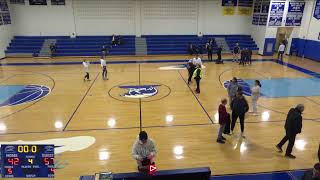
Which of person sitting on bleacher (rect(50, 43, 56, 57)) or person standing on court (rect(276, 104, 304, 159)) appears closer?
person standing on court (rect(276, 104, 304, 159))

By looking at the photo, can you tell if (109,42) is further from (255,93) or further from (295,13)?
(255,93)

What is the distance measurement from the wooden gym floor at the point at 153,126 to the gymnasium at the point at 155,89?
45 mm

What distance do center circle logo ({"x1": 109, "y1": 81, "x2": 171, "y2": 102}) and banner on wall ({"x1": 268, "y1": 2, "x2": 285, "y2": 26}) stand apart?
42.9 feet

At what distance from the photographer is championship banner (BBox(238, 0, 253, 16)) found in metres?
24.2

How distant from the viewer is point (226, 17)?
24531mm

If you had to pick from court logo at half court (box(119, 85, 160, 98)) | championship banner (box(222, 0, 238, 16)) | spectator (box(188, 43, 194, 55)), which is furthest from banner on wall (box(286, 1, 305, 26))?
court logo at half court (box(119, 85, 160, 98))

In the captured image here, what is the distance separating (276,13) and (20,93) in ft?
63.7

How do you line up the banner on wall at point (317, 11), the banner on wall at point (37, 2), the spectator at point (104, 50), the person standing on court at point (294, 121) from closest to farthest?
the person standing on court at point (294, 121)
the banner on wall at point (317, 11)
the spectator at point (104, 50)
the banner on wall at point (37, 2)

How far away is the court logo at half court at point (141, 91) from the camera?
471 inches

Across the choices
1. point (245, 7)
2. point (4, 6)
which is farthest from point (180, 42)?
point (4, 6)

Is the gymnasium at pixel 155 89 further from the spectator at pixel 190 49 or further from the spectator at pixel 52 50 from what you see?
the spectator at pixel 52 50

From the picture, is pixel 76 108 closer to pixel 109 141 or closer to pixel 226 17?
pixel 109 141

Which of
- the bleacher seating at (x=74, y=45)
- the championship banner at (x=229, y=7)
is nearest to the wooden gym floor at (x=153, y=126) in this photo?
the bleacher seating at (x=74, y=45)

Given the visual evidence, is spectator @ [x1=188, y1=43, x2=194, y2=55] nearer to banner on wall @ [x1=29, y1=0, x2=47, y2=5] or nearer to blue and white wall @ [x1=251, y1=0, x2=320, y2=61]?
blue and white wall @ [x1=251, y1=0, x2=320, y2=61]
